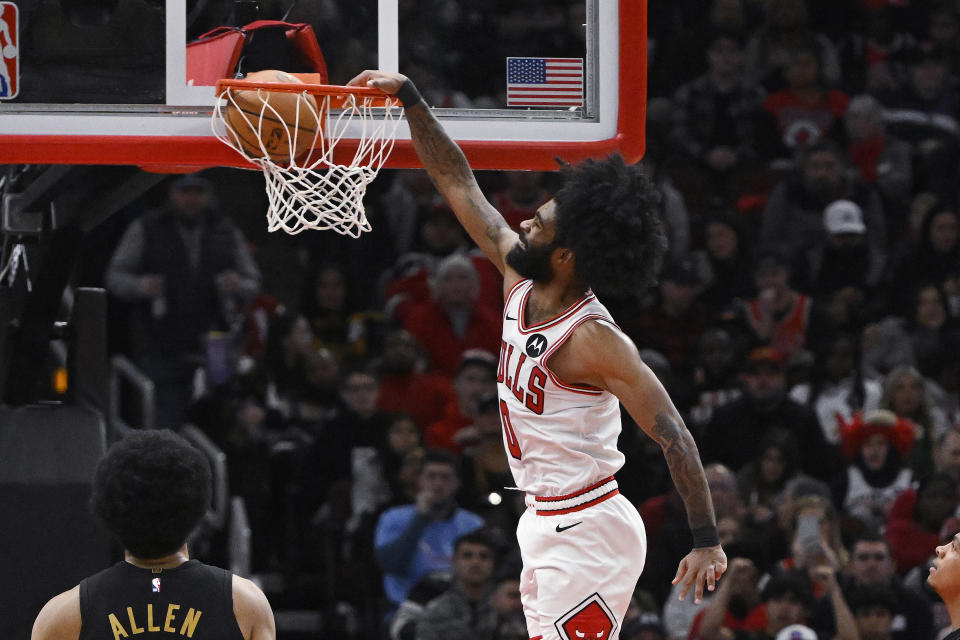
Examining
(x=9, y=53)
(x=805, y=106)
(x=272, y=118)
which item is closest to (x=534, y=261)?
(x=272, y=118)

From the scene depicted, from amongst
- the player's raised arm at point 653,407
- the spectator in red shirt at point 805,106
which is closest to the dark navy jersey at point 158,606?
the player's raised arm at point 653,407

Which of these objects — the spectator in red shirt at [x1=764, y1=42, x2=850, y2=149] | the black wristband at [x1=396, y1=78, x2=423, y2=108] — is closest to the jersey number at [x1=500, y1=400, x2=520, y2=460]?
the black wristband at [x1=396, y1=78, x2=423, y2=108]

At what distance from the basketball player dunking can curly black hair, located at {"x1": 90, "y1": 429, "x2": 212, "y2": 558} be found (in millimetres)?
1291

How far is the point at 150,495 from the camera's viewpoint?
3.54 metres

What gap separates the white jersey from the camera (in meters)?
4.56

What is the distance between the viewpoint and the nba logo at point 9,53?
17.2 feet

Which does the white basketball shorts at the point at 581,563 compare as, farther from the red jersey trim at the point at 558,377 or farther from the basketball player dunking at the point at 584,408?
the red jersey trim at the point at 558,377

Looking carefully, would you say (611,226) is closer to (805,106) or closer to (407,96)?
(407,96)

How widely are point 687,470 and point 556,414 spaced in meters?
0.43

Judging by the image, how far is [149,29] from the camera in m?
5.35

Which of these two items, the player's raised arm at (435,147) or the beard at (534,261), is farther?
the player's raised arm at (435,147)

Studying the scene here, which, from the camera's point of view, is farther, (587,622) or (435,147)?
(435,147)

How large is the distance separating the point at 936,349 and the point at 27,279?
5.82 meters

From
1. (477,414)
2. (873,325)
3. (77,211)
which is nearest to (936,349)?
(873,325)
